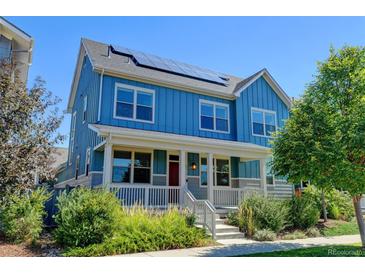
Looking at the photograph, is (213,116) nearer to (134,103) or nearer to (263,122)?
(263,122)

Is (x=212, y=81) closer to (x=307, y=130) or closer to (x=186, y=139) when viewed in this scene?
(x=186, y=139)

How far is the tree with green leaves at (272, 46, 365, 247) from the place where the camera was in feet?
27.8

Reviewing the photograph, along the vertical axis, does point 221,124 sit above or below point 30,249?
above

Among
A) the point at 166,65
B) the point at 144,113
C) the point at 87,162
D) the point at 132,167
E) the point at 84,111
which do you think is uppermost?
the point at 166,65

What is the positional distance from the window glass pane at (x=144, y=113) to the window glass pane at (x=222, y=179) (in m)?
5.23

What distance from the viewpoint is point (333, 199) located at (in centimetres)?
1611

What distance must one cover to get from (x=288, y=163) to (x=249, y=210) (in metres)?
3.16

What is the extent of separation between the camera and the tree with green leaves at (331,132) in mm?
8469

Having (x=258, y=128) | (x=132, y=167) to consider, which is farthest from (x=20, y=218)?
(x=258, y=128)

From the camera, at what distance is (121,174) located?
13.7 metres

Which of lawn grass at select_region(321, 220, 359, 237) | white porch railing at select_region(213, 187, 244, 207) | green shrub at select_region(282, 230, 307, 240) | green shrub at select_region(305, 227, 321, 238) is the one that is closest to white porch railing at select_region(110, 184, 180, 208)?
white porch railing at select_region(213, 187, 244, 207)

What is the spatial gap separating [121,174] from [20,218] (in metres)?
5.20

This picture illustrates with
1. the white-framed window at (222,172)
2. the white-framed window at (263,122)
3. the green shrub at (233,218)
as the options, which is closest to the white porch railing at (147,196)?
the green shrub at (233,218)

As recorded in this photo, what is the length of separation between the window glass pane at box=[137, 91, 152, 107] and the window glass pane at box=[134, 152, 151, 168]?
2.54 metres
